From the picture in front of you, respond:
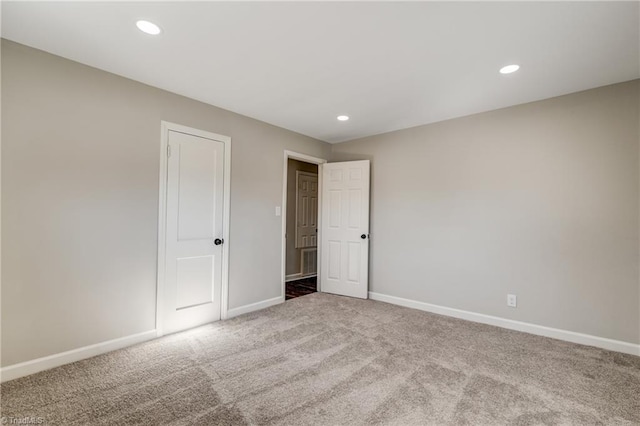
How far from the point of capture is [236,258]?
3.46 meters

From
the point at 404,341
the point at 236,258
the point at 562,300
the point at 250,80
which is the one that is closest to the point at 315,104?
the point at 250,80

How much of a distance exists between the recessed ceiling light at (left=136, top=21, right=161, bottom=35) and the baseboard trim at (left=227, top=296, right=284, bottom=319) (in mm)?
2784

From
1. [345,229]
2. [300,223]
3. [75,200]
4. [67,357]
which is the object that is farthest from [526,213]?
[67,357]

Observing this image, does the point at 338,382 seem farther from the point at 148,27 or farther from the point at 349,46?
the point at 148,27

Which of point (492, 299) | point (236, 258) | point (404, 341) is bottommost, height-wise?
point (404, 341)

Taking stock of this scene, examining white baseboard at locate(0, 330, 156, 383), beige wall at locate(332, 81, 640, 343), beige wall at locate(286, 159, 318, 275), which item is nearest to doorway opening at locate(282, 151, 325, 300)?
beige wall at locate(286, 159, 318, 275)

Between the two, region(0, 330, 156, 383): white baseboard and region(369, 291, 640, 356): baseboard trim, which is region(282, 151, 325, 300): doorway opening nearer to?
region(369, 291, 640, 356): baseboard trim

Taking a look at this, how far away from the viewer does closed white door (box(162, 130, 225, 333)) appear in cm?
291

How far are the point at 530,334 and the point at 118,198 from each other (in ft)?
14.0

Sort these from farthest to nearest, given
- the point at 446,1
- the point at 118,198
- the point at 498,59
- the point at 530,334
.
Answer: the point at 530,334 < the point at 118,198 < the point at 498,59 < the point at 446,1

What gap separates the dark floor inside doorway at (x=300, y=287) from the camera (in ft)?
14.8

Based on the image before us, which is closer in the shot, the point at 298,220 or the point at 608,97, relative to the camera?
the point at 608,97

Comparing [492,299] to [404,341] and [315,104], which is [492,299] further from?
[315,104]

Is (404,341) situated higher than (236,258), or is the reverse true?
(236,258)
